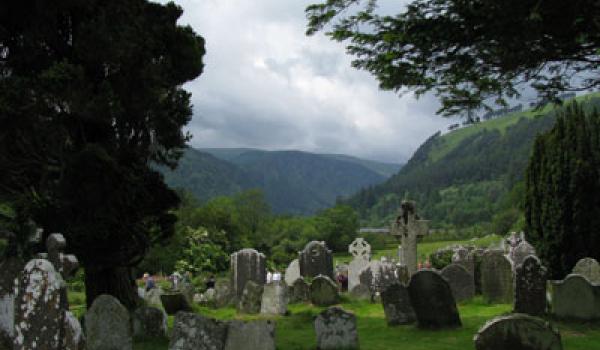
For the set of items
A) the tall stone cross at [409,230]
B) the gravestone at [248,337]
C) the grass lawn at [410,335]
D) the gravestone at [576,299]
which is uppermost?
the tall stone cross at [409,230]

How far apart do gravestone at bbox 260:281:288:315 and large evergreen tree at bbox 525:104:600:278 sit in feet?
27.7

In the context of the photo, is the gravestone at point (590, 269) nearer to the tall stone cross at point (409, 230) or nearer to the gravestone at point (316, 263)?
the tall stone cross at point (409, 230)

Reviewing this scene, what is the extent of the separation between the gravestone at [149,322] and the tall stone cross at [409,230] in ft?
32.3

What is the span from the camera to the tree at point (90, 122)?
36.1ft

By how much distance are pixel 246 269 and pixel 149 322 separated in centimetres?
1059

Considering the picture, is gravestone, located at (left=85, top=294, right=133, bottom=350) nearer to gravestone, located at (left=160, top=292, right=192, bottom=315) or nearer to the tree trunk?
the tree trunk

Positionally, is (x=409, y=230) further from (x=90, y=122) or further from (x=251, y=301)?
(x=90, y=122)

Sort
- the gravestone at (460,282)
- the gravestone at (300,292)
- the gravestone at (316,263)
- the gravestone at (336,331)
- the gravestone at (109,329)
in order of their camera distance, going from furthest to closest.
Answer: the gravestone at (316,263)
the gravestone at (300,292)
the gravestone at (460,282)
the gravestone at (336,331)
the gravestone at (109,329)

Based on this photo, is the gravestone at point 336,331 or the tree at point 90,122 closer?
the gravestone at point 336,331

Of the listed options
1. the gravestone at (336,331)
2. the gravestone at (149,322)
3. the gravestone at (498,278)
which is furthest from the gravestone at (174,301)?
the gravestone at (498,278)

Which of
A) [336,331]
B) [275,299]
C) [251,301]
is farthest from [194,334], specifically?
[251,301]

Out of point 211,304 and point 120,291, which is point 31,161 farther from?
point 211,304

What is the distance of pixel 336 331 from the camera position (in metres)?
10.4

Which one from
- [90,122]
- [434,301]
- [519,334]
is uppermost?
[90,122]
